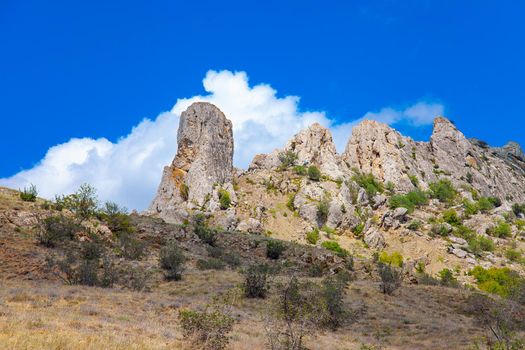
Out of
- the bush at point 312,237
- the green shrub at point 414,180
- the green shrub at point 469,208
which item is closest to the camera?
the bush at point 312,237

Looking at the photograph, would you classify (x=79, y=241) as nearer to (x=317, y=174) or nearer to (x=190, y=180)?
(x=190, y=180)

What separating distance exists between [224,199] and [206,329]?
172 feet

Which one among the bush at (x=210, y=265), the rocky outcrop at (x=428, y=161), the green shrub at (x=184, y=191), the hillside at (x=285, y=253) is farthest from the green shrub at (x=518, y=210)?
the bush at (x=210, y=265)

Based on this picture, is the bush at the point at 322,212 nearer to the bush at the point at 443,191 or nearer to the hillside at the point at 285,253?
the hillside at the point at 285,253

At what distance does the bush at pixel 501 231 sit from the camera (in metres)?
65.2

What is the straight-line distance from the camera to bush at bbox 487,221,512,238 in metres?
65.2

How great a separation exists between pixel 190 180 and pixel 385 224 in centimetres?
3100

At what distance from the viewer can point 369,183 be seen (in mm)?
83562

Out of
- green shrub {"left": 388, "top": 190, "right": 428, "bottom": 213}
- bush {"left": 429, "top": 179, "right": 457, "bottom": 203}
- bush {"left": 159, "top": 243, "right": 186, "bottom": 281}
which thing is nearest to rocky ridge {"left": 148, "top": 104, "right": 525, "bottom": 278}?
green shrub {"left": 388, "top": 190, "right": 428, "bottom": 213}

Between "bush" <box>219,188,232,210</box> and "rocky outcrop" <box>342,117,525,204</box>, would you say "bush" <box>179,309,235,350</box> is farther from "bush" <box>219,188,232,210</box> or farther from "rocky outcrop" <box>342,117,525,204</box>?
"rocky outcrop" <box>342,117,525,204</box>

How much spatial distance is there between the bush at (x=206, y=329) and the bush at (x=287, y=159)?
6969 centimetres

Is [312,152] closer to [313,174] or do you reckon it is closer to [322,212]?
[313,174]

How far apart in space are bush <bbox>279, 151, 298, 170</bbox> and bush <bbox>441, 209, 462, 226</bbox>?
28907 mm

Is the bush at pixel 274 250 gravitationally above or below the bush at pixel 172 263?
above
